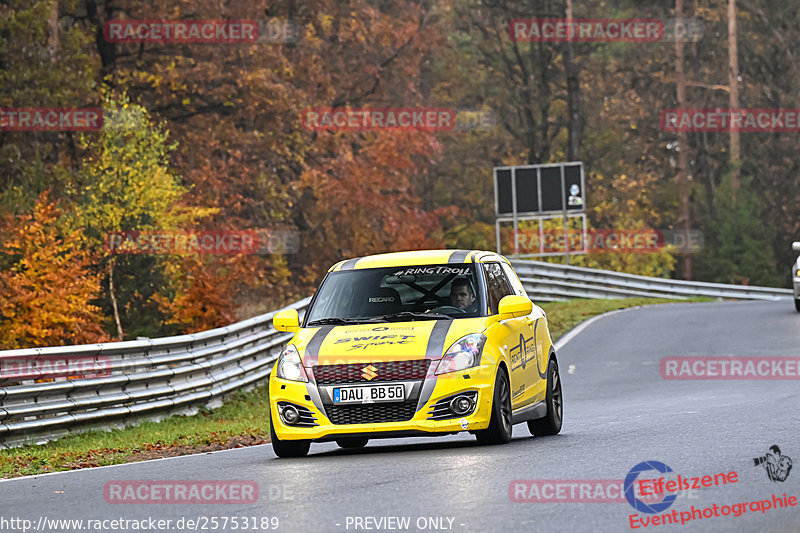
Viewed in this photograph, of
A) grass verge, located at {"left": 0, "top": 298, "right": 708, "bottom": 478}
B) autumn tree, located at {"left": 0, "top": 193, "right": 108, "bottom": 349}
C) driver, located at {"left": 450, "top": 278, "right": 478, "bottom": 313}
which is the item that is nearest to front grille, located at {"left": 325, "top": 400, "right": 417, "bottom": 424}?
driver, located at {"left": 450, "top": 278, "right": 478, "bottom": 313}

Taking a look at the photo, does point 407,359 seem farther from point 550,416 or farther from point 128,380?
point 128,380

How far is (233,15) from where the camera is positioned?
43344mm

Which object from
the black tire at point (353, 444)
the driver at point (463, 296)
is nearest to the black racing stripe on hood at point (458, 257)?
the driver at point (463, 296)

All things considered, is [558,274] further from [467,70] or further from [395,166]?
[467,70]

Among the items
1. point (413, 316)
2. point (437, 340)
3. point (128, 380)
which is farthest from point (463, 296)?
point (128, 380)

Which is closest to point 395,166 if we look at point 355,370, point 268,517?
point 355,370

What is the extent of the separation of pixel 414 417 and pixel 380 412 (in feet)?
0.87

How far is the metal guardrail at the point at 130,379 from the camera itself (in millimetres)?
14961

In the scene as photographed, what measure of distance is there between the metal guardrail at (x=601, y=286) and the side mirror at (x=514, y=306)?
87.8 ft

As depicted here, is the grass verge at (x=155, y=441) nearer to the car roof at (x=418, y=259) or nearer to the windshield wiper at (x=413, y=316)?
the car roof at (x=418, y=259)

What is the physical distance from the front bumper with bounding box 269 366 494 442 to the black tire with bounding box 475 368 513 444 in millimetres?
94

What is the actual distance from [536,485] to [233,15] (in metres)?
35.6

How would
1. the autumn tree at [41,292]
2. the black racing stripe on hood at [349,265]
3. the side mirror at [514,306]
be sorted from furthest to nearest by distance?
the autumn tree at [41,292], the black racing stripe on hood at [349,265], the side mirror at [514,306]

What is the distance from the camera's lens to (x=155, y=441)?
15391mm
